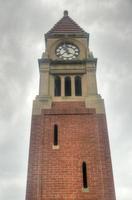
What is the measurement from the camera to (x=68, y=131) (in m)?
23.7

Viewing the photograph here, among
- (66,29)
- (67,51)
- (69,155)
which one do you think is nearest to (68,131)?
(69,155)

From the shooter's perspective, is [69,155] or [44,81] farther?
[44,81]

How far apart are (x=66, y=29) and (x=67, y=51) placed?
10.9 feet

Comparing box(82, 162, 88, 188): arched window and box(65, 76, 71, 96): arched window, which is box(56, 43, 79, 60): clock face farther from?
box(82, 162, 88, 188): arched window

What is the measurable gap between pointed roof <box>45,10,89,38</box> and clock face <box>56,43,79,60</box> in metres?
1.39

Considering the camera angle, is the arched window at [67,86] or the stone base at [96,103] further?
the arched window at [67,86]

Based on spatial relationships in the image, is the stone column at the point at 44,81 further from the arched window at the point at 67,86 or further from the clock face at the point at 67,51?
the clock face at the point at 67,51

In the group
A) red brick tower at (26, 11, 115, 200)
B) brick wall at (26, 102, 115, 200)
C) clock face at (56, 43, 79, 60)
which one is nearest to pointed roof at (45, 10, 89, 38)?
red brick tower at (26, 11, 115, 200)

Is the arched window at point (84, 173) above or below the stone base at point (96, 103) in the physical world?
below

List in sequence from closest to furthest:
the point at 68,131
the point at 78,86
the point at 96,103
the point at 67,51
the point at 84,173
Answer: the point at 84,173 → the point at 68,131 → the point at 96,103 → the point at 78,86 → the point at 67,51

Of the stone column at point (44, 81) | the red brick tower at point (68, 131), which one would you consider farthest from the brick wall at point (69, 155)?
the stone column at point (44, 81)

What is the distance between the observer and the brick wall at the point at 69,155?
20.6 metres

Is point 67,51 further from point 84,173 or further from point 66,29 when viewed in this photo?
point 84,173

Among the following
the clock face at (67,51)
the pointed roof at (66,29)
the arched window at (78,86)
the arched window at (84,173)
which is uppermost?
the pointed roof at (66,29)
